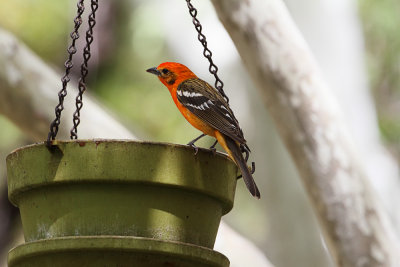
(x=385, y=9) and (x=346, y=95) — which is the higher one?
(x=385, y=9)

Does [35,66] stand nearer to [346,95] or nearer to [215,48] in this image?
[346,95]

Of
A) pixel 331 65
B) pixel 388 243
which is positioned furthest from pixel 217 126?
pixel 331 65

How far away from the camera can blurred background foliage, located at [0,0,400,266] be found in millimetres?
15383

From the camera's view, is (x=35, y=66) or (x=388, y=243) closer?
(x=388, y=243)

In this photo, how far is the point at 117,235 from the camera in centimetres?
277

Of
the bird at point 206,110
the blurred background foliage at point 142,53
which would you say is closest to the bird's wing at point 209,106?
the bird at point 206,110

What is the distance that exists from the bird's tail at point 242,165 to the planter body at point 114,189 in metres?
0.30

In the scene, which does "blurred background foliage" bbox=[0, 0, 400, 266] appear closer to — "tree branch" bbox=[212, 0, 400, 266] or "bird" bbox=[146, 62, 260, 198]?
"tree branch" bbox=[212, 0, 400, 266]

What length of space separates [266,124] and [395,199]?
2.49 meters

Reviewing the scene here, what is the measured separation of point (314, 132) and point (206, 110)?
200 cm

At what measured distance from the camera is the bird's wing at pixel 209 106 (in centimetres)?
346

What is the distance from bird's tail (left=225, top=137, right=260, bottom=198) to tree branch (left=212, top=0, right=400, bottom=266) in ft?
6.49

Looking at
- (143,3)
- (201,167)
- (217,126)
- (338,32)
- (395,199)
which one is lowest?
(201,167)

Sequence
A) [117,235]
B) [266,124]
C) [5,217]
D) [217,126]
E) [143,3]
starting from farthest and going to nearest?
[143,3] → [5,217] → [266,124] → [217,126] → [117,235]
